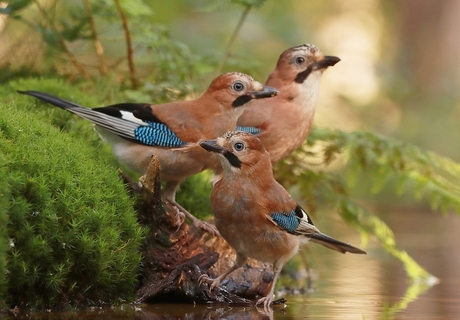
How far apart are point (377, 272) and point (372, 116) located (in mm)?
12627

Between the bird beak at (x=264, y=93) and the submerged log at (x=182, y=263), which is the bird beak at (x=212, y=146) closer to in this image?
the submerged log at (x=182, y=263)

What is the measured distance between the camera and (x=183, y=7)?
17.8 metres

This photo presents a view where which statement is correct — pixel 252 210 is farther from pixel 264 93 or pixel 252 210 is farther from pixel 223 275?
pixel 264 93

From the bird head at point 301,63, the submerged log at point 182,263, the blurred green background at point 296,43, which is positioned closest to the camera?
the submerged log at point 182,263

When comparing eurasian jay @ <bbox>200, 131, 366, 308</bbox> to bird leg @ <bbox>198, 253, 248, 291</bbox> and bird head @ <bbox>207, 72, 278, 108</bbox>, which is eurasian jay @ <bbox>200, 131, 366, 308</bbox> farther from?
bird head @ <bbox>207, 72, 278, 108</bbox>

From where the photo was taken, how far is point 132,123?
6.64m

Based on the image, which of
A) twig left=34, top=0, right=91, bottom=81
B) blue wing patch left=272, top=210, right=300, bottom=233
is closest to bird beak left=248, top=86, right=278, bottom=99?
blue wing patch left=272, top=210, right=300, bottom=233

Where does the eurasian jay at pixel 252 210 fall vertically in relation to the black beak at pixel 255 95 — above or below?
below

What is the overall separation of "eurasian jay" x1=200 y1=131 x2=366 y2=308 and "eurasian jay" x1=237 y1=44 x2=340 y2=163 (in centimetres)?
121

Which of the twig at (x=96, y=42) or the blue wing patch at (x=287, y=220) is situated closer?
the blue wing patch at (x=287, y=220)

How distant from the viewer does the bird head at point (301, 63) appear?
7523mm

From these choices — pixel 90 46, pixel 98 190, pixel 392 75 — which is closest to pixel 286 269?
pixel 98 190

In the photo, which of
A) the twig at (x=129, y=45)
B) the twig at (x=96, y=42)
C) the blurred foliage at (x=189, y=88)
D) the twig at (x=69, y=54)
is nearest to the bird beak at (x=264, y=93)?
the blurred foliage at (x=189, y=88)

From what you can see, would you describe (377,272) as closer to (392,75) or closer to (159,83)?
(159,83)
